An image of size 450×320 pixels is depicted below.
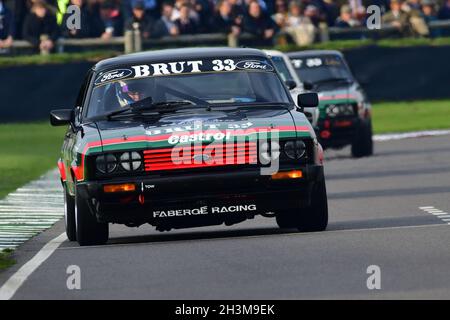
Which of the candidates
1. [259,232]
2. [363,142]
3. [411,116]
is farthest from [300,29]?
[259,232]

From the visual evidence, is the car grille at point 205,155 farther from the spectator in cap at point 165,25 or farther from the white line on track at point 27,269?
the spectator in cap at point 165,25

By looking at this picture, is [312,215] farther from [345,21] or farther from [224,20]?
[345,21]

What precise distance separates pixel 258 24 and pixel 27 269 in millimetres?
22749

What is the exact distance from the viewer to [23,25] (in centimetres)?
3331

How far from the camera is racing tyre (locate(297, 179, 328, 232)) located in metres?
13.0

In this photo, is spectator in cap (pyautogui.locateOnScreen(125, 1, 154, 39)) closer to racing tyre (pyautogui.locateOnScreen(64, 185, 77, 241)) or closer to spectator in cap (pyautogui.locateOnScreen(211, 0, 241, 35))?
spectator in cap (pyautogui.locateOnScreen(211, 0, 241, 35))

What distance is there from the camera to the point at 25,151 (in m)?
28.7

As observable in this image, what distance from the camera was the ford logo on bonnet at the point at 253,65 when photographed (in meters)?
14.1

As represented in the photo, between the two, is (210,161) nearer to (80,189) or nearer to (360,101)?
(80,189)

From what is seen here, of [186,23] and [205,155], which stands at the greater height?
[205,155]

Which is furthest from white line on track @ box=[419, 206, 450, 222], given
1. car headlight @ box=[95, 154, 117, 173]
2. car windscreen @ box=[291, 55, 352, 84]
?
car windscreen @ box=[291, 55, 352, 84]

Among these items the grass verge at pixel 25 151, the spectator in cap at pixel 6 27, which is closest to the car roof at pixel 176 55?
the grass verge at pixel 25 151
